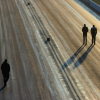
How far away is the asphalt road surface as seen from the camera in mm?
14234

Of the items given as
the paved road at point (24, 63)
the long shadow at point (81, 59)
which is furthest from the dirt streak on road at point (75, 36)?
the paved road at point (24, 63)

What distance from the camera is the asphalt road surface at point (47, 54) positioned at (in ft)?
46.7

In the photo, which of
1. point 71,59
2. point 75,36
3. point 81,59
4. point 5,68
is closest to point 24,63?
point 71,59

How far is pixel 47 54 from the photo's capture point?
18406 millimetres

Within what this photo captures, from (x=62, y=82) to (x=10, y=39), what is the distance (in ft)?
23.7

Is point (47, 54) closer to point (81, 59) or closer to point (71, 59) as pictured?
point (71, 59)

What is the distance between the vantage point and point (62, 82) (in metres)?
15.0

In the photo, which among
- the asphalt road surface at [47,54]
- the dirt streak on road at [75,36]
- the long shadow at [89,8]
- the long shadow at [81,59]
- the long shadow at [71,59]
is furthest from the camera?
the long shadow at [89,8]

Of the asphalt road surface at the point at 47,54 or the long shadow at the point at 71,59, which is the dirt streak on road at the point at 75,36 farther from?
the long shadow at the point at 71,59

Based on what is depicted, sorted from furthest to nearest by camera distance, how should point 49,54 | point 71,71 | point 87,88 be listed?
point 49,54, point 71,71, point 87,88

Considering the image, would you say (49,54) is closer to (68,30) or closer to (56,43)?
(56,43)

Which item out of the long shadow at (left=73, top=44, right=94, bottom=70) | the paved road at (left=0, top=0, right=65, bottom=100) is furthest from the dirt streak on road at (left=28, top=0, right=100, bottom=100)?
the paved road at (left=0, top=0, right=65, bottom=100)

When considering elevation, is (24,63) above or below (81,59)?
above

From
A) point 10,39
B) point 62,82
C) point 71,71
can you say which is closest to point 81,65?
point 71,71
